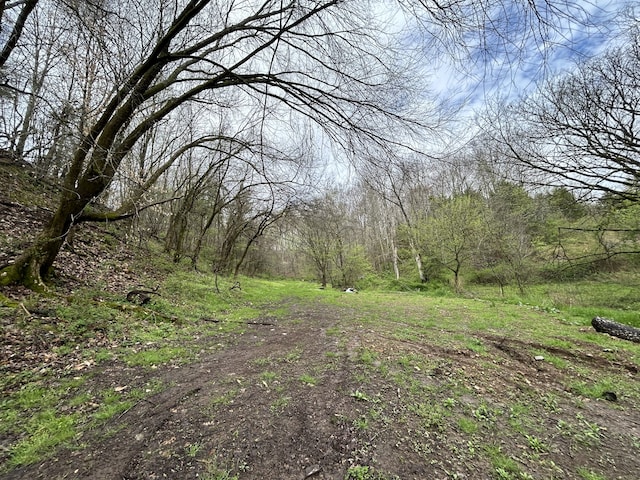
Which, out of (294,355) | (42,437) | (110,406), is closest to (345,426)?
(294,355)

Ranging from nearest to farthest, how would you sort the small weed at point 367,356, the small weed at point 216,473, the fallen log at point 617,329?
the small weed at point 216,473, the small weed at point 367,356, the fallen log at point 617,329

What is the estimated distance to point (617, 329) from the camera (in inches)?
229

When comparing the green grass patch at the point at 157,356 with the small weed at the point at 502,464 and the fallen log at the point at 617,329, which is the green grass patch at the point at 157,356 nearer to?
the small weed at the point at 502,464

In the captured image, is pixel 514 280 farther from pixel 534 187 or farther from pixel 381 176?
pixel 381 176

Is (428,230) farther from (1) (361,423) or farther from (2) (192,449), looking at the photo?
(2) (192,449)

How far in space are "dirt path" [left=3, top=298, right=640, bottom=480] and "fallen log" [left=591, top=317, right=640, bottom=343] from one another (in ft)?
12.2

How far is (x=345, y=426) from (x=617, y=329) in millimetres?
7203

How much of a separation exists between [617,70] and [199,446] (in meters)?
10.8

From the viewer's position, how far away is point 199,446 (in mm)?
2059

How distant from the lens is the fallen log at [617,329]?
5.53 m

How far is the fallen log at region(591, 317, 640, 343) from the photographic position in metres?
5.53

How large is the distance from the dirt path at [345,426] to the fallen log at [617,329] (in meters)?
3.73

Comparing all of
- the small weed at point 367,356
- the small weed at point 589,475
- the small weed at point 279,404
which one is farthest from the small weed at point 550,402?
the small weed at point 279,404

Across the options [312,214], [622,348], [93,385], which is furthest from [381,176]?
[312,214]
